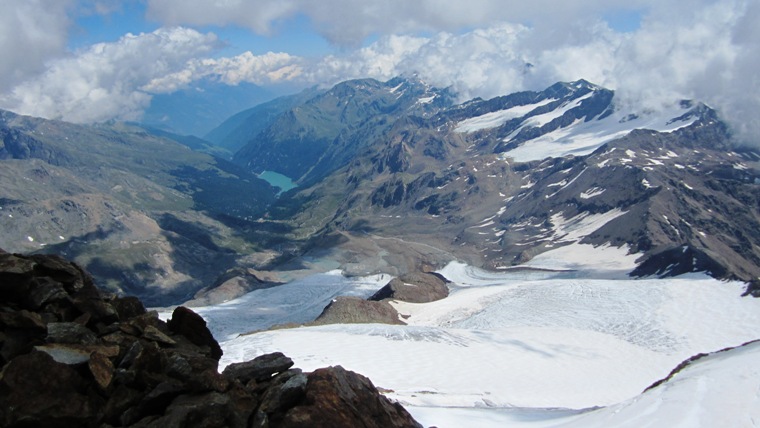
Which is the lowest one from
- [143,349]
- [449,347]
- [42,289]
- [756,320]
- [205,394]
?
[756,320]

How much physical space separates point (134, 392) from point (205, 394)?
1.87m

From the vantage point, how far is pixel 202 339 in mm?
19875

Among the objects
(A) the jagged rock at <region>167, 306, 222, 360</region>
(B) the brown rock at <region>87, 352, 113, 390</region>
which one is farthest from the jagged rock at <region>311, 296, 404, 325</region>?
(B) the brown rock at <region>87, 352, 113, 390</region>

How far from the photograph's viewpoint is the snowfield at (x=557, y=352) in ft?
85.2

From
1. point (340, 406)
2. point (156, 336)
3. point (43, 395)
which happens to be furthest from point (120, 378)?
point (340, 406)

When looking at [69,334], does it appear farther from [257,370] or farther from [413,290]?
[413,290]

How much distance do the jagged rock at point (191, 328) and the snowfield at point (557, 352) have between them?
9.55 metres

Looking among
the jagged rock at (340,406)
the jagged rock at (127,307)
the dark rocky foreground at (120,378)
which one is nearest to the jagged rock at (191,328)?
the dark rocky foreground at (120,378)

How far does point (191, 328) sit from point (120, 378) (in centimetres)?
516

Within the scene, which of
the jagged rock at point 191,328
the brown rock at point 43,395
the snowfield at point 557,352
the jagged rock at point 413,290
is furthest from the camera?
the jagged rock at point 413,290

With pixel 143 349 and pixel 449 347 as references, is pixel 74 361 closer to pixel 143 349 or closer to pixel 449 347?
pixel 143 349

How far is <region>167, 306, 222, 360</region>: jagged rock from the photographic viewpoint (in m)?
19.7

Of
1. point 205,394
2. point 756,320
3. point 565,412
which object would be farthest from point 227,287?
point 205,394

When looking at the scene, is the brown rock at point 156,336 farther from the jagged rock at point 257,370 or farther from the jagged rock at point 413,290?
the jagged rock at point 413,290
